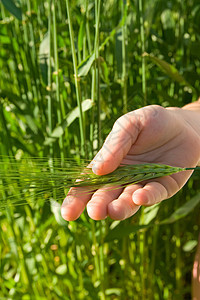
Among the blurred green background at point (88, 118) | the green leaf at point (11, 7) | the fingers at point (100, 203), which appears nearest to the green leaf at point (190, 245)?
the blurred green background at point (88, 118)

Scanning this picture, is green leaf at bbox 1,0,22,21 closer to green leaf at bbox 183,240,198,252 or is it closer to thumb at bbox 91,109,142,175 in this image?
thumb at bbox 91,109,142,175

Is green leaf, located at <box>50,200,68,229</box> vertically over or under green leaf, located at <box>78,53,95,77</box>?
under

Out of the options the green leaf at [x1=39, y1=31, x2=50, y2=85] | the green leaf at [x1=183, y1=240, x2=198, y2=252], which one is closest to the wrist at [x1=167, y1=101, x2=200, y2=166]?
the green leaf at [x1=39, y1=31, x2=50, y2=85]

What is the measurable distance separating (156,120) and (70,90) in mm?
359

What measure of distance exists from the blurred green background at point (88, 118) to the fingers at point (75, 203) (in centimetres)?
15

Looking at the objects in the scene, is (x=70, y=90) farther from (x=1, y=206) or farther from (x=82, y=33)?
(x=1, y=206)

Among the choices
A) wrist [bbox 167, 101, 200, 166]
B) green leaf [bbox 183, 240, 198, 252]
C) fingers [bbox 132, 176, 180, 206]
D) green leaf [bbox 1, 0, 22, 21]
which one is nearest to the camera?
fingers [bbox 132, 176, 180, 206]

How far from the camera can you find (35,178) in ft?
1.59

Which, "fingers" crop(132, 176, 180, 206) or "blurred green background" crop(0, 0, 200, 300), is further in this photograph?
"blurred green background" crop(0, 0, 200, 300)

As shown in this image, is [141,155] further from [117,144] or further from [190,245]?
[190,245]

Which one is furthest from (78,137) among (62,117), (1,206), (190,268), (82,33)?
(190,268)

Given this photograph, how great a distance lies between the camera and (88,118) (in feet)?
2.64

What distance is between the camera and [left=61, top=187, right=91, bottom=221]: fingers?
494mm

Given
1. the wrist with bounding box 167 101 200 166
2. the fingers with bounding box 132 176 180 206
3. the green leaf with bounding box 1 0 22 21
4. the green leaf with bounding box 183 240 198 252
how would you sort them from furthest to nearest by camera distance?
the green leaf with bounding box 183 240 198 252, the green leaf with bounding box 1 0 22 21, the wrist with bounding box 167 101 200 166, the fingers with bounding box 132 176 180 206
